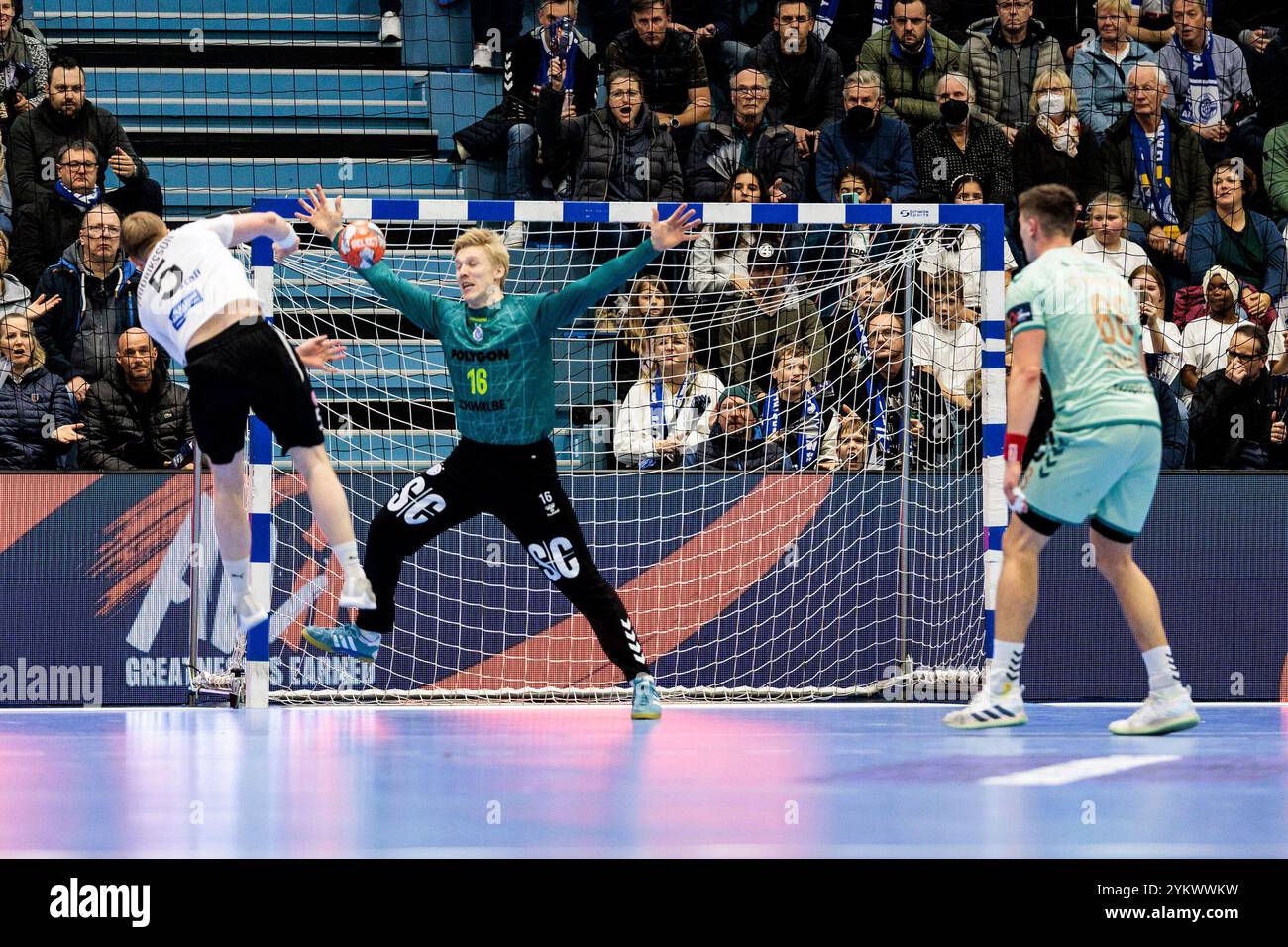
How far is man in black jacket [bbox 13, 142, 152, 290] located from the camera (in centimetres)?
1190

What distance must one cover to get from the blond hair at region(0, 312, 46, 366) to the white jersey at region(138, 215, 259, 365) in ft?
12.9

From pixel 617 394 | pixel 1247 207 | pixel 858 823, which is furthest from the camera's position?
pixel 1247 207

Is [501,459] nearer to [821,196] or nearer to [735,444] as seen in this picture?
[735,444]

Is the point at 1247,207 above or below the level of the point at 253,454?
above

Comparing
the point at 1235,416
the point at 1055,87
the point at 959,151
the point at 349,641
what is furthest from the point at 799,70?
the point at 349,641

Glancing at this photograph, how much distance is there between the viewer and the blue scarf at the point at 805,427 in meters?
10.7

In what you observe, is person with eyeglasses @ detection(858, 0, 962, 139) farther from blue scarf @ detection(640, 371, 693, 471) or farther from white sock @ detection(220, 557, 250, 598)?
white sock @ detection(220, 557, 250, 598)

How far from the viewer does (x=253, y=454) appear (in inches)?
349

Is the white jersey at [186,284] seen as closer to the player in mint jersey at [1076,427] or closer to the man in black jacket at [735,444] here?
the player in mint jersey at [1076,427]

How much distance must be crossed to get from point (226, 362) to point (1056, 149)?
26.4ft
